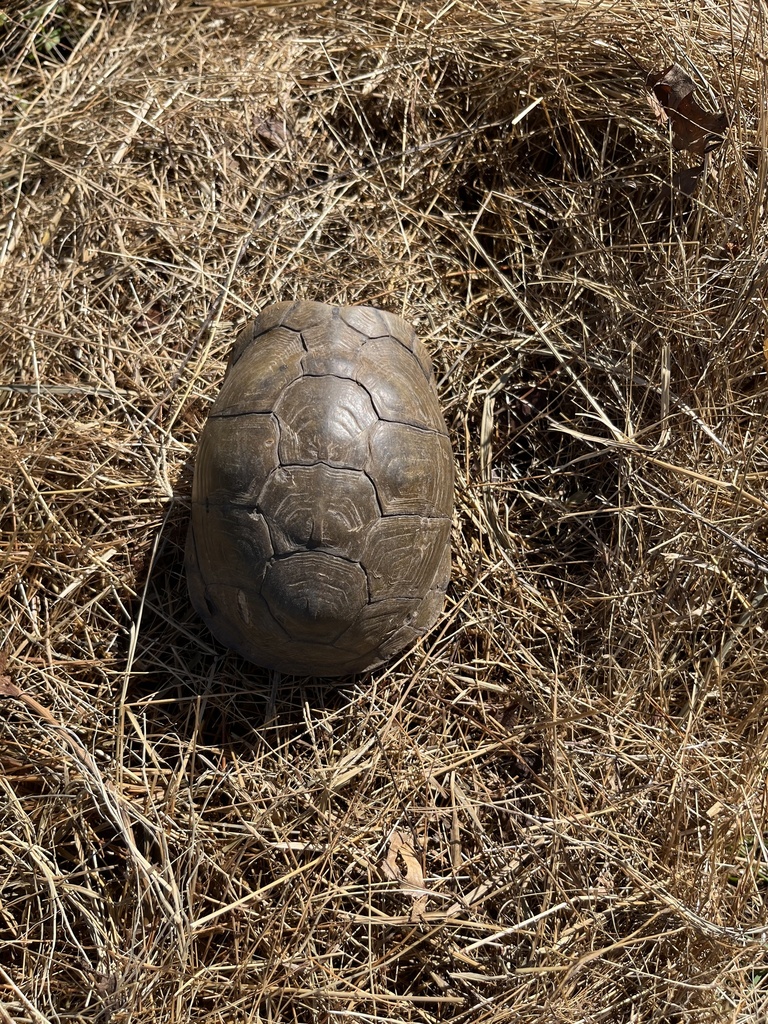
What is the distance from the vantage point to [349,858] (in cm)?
243

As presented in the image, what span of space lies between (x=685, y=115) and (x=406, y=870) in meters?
2.59

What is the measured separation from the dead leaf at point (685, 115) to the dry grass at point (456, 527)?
62mm

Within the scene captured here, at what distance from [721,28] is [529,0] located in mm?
691

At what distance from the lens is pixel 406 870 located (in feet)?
7.93

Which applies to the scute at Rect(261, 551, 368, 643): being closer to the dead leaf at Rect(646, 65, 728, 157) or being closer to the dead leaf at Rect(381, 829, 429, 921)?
the dead leaf at Rect(381, 829, 429, 921)

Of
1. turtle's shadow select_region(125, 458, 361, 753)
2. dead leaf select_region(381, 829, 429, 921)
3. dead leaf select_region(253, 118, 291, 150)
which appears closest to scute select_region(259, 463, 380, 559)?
turtle's shadow select_region(125, 458, 361, 753)

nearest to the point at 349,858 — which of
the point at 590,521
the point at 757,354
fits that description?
the point at 590,521

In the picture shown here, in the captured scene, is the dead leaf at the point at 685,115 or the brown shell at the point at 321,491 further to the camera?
the dead leaf at the point at 685,115

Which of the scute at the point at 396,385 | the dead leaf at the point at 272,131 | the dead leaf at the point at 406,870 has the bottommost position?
the dead leaf at the point at 406,870

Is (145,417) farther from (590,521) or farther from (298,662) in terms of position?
(590,521)

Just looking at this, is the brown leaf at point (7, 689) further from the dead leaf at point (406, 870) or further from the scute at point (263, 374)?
the dead leaf at point (406, 870)

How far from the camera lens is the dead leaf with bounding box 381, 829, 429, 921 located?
93.2 inches

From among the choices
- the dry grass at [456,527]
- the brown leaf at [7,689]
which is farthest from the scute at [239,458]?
the brown leaf at [7,689]

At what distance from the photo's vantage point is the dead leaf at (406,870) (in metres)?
2.37
